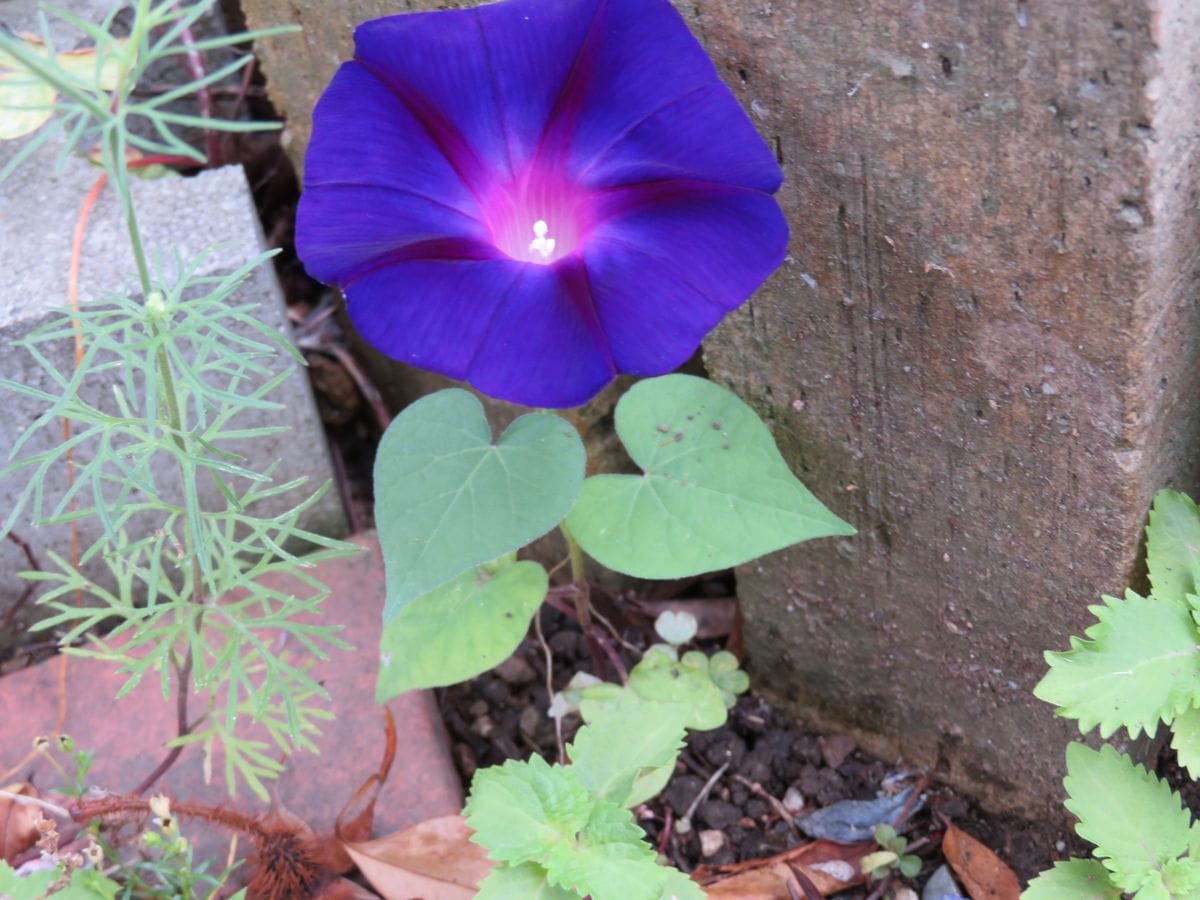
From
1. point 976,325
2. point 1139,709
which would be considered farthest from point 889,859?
point 976,325

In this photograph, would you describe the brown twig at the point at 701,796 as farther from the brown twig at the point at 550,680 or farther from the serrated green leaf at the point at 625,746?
the serrated green leaf at the point at 625,746

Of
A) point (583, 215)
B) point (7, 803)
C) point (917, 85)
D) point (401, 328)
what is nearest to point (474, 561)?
point (401, 328)

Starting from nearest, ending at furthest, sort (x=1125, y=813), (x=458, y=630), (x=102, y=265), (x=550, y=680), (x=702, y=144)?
(x=702, y=144) → (x=1125, y=813) → (x=458, y=630) → (x=102, y=265) → (x=550, y=680)

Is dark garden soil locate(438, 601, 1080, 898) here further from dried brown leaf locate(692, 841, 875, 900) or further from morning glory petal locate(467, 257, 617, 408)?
morning glory petal locate(467, 257, 617, 408)

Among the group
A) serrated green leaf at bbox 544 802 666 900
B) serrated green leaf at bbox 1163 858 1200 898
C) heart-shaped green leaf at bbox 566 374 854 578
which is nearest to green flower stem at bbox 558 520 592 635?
heart-shaped green leaf at bbox 566 374 854 578

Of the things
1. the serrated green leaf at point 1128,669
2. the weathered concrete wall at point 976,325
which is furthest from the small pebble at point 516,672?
the serrated green leaf at point 1128,669

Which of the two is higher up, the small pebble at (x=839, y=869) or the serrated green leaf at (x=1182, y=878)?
A: the serrated green leaf at (x=1182, y=878)

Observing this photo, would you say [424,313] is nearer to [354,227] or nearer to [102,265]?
[354,227]

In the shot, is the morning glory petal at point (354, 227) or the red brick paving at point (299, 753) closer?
the morning glory petal at point (354, 227)
